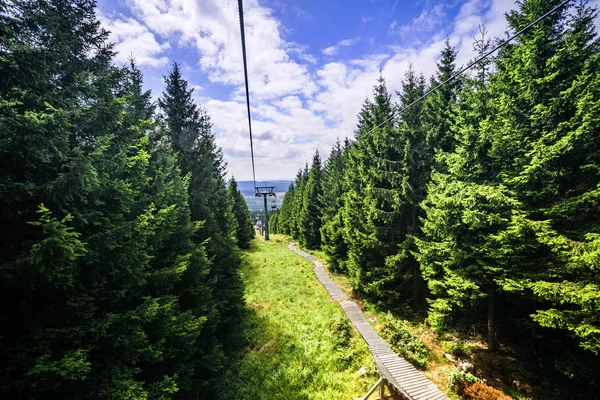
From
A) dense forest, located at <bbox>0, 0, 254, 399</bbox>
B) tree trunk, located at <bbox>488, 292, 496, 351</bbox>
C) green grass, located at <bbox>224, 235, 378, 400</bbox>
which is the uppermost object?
dense forest, located at <bbox>0, 0, 254, 399</bbox>

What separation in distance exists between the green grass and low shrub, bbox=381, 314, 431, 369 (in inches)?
52.6

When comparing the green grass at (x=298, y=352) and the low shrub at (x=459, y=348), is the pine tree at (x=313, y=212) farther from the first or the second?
the low shrub at (x=459, y=348)

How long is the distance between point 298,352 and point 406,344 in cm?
516

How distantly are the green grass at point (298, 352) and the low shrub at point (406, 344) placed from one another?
134cm

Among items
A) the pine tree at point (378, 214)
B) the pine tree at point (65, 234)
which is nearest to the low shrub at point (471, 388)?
the pine tree at point (378, 214)

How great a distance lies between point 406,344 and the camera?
10.9 metres

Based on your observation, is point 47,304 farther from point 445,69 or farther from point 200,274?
point 445,69

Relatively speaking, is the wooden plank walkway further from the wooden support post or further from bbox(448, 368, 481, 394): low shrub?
bbox(448, 368, 481, 394): low shrub

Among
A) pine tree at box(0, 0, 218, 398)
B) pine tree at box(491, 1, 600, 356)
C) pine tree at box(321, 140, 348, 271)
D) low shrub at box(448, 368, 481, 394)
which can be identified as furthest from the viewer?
pine tree at box(321, 140, 348, 271)

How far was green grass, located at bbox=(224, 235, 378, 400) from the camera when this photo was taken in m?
9.77

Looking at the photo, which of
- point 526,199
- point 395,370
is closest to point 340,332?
point 395,370

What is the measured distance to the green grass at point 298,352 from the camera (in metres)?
9.77

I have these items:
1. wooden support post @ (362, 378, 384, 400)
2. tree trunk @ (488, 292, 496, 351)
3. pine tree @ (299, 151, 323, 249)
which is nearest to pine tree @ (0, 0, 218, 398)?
wooden support post @ (362, 378, 384, 400)

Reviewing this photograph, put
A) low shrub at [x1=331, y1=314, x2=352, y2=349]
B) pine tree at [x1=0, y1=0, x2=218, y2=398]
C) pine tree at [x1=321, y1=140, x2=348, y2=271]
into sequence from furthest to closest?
pine tree at [x1=321, y1=140, x2=348, y2=271]
low shrub at [x1=331, y1=314, x2=352, y2=349]
pine tree at [x1=0, y1=0, x2=218, y2=398]
